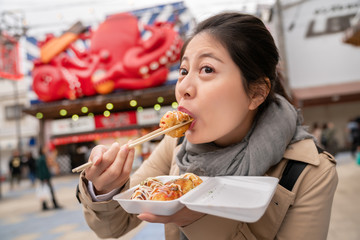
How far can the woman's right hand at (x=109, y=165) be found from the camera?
102 cm

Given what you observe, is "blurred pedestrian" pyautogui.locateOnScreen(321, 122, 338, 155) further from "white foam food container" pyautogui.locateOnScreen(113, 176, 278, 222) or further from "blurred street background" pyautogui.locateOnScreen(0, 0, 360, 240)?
"white foam food container" pyautogui.locateOnScreen(113, 176, 278, 222)

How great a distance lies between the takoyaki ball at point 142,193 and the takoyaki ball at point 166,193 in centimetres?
3

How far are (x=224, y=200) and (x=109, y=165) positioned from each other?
0.46 meters

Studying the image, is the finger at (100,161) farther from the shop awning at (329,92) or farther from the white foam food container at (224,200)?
the shop awning at (329,92)

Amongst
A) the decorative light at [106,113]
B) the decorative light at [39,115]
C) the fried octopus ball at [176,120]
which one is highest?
the fried octopus ball at [176,120]

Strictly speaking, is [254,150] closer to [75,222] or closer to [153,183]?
[153,183]

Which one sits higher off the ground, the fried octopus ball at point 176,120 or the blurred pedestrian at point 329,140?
the fried octopus ball at point 176,120

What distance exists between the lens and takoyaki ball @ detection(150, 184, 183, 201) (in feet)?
3.15

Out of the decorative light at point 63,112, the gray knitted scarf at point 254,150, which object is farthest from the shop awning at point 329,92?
the gray knitted scarf at point 254,150

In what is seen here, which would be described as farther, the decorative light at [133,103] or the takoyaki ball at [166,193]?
the decorative light at [133,103]

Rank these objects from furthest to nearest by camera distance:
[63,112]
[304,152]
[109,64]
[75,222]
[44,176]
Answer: [63,112]
[109,64]
[44,176]
[75,222]
[304,152]

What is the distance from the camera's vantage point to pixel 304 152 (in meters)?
1.16

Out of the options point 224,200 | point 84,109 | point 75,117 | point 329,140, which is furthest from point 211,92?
point 75,117

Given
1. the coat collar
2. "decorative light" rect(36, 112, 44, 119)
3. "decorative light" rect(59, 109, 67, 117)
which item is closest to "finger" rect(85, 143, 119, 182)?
the coat collar
